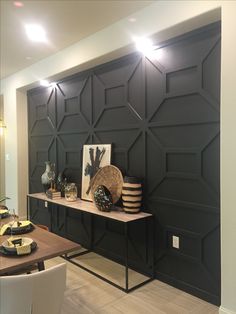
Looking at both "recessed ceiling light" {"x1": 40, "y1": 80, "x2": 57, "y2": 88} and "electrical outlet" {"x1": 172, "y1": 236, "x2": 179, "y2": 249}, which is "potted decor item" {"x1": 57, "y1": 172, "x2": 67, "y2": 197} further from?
"electrical outlet" {"x1": 172, "y1": 236, "x2": 179, "y2": 249}

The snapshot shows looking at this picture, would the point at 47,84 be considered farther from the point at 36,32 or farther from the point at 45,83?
the point at 36,32

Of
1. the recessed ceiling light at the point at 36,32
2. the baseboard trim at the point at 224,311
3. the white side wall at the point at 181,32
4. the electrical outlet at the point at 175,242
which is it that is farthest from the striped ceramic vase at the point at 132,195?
the recessed ceiling light at the point at 36,32

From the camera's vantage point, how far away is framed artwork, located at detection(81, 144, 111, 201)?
3609 mm

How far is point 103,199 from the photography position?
122 inches

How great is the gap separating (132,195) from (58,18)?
213cm

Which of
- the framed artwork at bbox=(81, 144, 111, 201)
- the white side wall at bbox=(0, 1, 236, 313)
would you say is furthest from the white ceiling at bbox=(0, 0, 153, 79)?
the framed artwork at bbox=(81, 144, 111, 201)

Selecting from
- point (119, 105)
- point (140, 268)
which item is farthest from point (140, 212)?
point (119, 105)

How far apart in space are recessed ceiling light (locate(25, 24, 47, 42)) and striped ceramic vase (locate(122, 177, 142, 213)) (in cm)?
209

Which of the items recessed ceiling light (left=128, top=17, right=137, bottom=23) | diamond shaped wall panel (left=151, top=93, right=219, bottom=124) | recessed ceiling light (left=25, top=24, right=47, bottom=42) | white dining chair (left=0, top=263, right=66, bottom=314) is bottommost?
white dining chair (left=0, top=263, right=66, bottom=314)

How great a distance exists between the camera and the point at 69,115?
4.32m

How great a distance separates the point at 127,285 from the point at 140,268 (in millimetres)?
456

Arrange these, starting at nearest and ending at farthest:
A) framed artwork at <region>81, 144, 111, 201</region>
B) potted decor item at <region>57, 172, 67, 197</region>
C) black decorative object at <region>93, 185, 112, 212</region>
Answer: black decorative object at <region>93, 185, 112, 212</region> → framed artwork at <region>81, 144, 111, 201</region> → potted decor item at <region>57, 172, 67, 197</region>

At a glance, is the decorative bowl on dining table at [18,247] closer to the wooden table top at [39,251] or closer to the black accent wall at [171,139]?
the wooden table top at [39,251]

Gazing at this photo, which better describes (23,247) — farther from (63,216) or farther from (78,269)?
(63,216)
